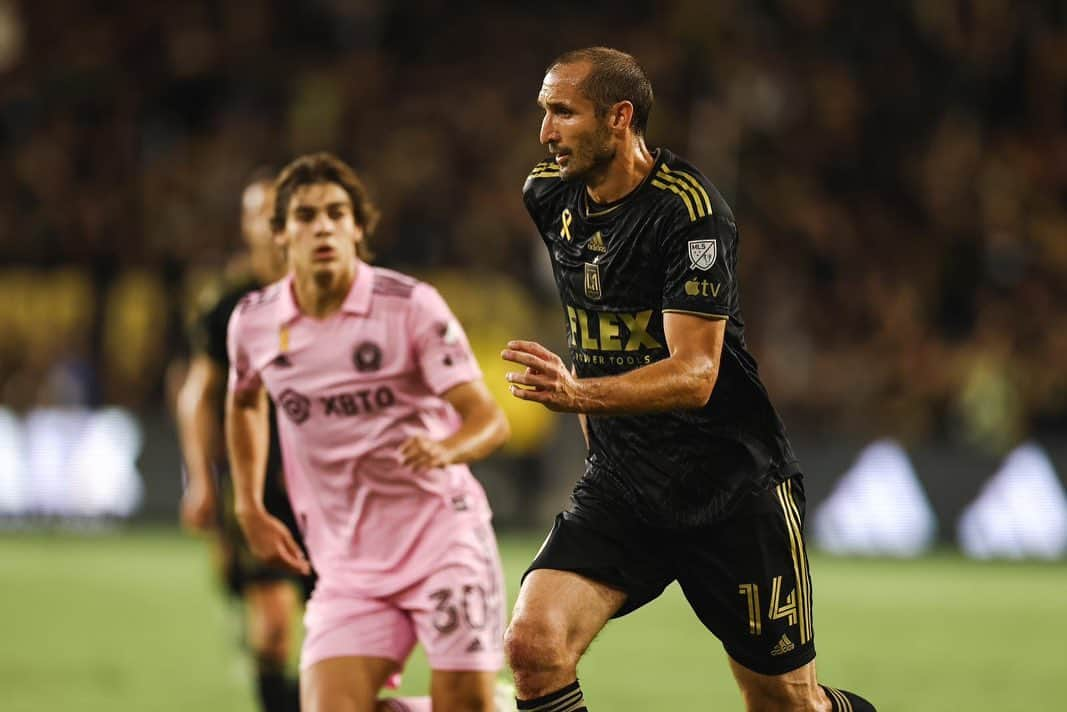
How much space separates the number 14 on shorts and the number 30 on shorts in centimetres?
89

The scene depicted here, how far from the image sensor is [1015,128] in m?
21.1

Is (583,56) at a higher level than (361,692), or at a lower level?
higher

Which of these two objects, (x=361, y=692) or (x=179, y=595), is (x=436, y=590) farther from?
(x=179, y=595)

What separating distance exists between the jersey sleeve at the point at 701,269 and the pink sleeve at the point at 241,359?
66.7 inches

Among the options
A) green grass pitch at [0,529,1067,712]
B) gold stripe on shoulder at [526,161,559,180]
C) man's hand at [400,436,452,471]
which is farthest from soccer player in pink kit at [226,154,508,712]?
green grass pitch at [0,529,1067,712]

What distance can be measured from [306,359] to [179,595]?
8.32 m

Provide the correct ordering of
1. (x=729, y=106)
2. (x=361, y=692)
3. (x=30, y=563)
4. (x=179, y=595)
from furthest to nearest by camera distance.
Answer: (x=729, y=106) → (x=30, y=563) → (x=179, y=595) → (x=361, y=692)

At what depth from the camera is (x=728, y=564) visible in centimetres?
539

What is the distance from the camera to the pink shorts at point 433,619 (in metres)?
5.75

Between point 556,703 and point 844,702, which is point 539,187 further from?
point 844,702

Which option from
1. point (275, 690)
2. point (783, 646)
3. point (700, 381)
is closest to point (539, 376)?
point (700, 381)

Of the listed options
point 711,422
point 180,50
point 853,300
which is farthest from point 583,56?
point 180,50

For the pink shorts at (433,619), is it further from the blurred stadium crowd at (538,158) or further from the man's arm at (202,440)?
the blurred stadium crowd at (538,158)

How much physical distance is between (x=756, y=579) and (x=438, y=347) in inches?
51.0
